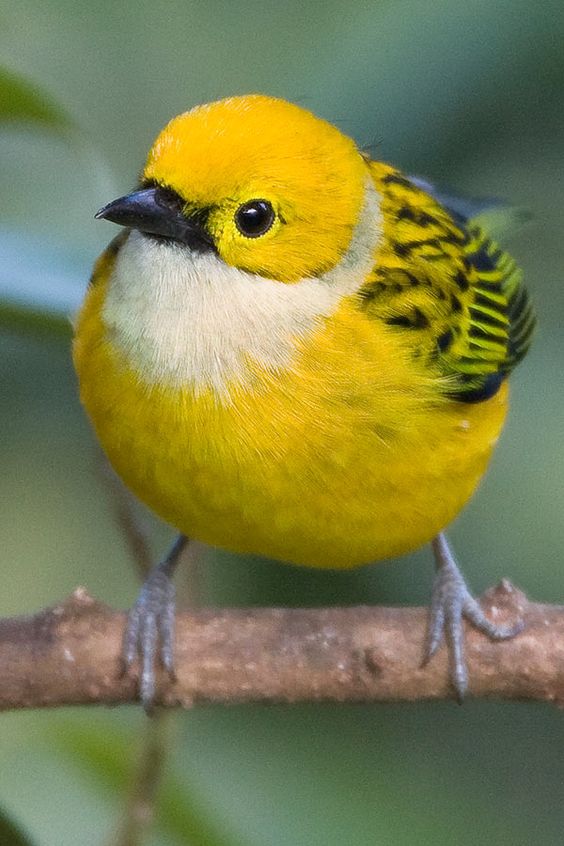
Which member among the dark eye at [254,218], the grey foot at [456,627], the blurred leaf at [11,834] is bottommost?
the blurred leaf at [11,834]

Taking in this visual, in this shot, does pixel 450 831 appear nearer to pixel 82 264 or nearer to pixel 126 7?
pixel 82 264

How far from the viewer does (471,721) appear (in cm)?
459

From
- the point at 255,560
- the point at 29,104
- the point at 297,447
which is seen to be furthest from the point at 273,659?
the point at 255,560

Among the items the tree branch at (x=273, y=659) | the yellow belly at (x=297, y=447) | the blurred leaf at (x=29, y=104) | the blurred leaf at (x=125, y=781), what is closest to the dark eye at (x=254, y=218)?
the yellow belly at (x=297, y=447)

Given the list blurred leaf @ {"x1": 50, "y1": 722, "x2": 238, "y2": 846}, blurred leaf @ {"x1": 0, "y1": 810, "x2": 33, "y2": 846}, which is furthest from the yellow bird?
blurred leaf @ {"x1": 0, "y1": 810, "x2": 33, "y2": 846}

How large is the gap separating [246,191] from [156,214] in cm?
17

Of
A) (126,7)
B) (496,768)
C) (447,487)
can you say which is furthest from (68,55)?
(496,768)

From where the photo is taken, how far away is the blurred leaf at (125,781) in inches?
104

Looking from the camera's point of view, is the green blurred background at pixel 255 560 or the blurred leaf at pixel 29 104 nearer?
the blurred leaf at pixel 29 104

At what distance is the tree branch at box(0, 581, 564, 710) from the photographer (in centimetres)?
248

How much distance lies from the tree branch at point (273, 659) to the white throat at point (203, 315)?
0.46 meters

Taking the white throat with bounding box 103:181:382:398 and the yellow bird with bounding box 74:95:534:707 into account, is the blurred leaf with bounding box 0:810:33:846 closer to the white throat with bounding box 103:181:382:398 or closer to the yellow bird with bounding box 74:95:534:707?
the yellow bird with bounding box 74:95:534:707

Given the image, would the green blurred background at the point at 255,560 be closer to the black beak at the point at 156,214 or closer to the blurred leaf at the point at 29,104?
the blurred leaf at the point at 29,104

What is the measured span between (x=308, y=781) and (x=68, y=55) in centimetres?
254
